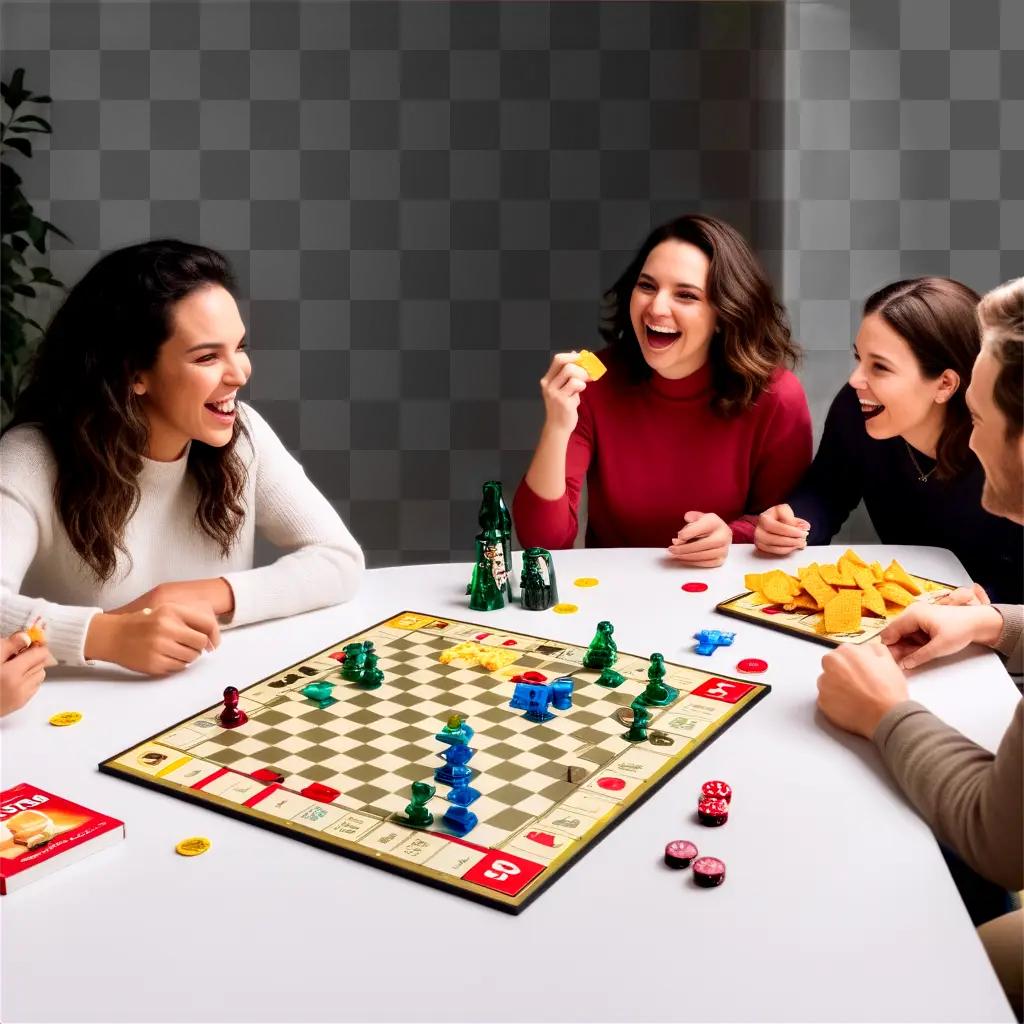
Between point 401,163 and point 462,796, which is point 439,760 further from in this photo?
point 401,163

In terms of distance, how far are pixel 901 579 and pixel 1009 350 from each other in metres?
0.72

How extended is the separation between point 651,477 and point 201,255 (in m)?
1.16

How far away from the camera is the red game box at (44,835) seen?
1.11m

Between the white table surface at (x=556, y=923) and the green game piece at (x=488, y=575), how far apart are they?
57 cm

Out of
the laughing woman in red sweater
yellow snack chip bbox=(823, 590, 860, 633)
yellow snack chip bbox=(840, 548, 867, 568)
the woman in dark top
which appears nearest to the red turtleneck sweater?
the laughing woman in red sweater

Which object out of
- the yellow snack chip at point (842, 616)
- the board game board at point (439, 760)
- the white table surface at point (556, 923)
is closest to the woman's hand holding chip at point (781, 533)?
the yellow snack chip at point (842, 616)

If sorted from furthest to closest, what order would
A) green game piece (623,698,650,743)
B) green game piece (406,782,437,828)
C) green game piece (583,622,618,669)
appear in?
green game piece (583,622,618,669)
green game piece (623,698,650,743)
green game piece (406,782,437,828)

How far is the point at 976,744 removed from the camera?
1.29 metres

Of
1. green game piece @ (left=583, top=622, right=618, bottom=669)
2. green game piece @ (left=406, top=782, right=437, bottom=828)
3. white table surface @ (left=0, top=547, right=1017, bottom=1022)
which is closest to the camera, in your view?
white table surface @ (left=0, top=547, right=1017, bottom=1022)

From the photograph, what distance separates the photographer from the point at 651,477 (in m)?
2.69

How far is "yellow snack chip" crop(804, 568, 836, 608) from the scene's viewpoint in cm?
181

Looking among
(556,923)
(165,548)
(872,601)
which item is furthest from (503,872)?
(165,548)

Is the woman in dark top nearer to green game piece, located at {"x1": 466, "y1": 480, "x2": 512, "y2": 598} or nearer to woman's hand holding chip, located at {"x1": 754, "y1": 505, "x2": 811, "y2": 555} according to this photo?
woman's hand holding chip, located at {"x1": 754, "y1": 505, "x2": 811, "y2": 555}

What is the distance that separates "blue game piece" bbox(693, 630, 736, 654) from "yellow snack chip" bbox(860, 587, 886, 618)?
0.24 m
